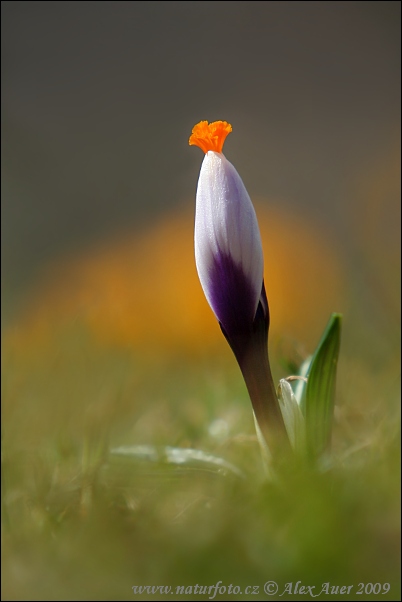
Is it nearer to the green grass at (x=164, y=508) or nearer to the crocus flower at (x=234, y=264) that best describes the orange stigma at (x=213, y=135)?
the crocus flower at (x=234, y=264)

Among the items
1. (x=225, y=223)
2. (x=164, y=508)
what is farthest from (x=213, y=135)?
(x=164, y=508)

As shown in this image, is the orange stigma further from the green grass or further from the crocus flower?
the green grass

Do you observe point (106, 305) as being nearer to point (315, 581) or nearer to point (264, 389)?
point (264, 389)

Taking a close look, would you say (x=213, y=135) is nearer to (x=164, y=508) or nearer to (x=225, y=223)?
(x=225, y=223)

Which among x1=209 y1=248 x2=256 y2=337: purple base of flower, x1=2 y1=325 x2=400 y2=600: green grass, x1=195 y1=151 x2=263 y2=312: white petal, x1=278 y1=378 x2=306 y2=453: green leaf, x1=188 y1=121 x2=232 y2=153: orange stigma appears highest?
x1=188 y1=121 x2=232 y2=153: orange stigma

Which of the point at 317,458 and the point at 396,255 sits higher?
the point at 396,255

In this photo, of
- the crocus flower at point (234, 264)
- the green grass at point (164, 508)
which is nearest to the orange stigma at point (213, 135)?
the crocus flower at point (234, 264)

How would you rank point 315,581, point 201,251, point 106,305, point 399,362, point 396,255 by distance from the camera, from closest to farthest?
point 315,581, point 201,251, point 399,362, point 106,305, point 396,255

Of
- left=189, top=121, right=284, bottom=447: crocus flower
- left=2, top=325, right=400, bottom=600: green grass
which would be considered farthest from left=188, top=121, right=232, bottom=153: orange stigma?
left=2, top=325, right=400, bottom=600: green grass

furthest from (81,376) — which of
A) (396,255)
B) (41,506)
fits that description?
(396,255)
